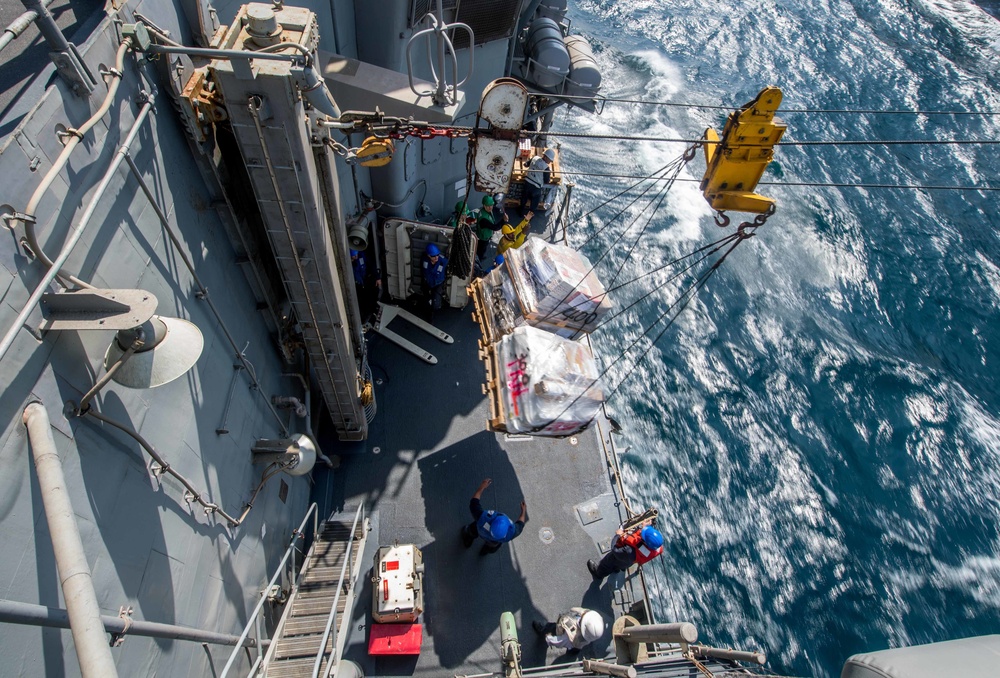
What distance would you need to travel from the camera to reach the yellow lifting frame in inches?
236

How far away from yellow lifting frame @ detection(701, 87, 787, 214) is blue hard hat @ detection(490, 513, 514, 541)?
19.1ft

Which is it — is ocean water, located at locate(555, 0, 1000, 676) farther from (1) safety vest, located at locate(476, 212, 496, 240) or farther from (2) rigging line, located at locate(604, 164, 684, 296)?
(1) safety vest, located at locate(476, 212, 496, 240)

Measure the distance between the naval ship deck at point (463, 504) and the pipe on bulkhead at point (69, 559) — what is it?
256 inches

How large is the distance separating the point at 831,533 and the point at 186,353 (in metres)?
15.6

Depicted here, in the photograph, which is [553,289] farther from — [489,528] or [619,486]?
[619,486]

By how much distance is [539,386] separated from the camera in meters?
7.85

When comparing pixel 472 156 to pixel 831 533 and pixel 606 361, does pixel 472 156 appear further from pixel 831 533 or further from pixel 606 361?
pixel 831 533

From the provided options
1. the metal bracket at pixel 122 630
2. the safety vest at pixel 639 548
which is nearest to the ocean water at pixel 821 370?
the safety vest at pixel 639 548

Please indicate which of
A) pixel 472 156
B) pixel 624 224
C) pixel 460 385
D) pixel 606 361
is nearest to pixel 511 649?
pixel 460 385

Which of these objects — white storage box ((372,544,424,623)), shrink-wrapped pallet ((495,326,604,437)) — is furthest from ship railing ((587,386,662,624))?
white storage box ((372,544,424,623))

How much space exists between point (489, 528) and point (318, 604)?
2788 millimetres

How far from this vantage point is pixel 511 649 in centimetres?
765

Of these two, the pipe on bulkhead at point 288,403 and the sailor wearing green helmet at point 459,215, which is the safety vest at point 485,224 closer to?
the sailor wearing green helmet at point 459,215

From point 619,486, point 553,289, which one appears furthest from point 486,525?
point 553,289
